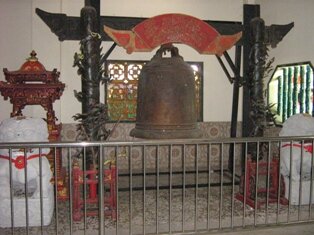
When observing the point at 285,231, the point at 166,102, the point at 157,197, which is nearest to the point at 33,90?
the point at 166,102

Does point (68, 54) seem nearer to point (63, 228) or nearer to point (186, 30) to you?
point (186, 30)

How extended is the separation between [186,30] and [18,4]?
11.2ft

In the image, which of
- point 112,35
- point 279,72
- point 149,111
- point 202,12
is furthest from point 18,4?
point 279,72

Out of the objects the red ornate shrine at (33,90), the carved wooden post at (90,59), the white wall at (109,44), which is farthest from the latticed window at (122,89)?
the carved wooden post at (90,59)

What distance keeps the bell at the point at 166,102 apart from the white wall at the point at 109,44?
3.33 metres

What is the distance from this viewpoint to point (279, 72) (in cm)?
707

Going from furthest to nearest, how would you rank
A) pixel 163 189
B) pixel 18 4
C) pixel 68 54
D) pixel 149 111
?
pixel 68 54
pixel 18 4
pixel 163 189
pixel 149 111

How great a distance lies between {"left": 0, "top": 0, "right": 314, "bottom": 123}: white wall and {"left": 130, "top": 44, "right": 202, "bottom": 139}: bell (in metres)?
3.33

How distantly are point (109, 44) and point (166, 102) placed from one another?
3890 millimetres

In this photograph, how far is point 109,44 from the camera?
7223 millimetres

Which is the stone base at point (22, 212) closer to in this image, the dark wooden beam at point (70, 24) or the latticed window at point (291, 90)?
the dark wooden beam at point (70, 24)

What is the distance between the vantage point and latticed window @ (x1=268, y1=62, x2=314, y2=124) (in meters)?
6.19

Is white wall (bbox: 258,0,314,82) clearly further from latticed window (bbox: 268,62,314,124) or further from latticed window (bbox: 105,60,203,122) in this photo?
latticed window (bbox: 105,60,203,122)

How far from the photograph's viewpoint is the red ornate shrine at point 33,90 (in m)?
5.50
